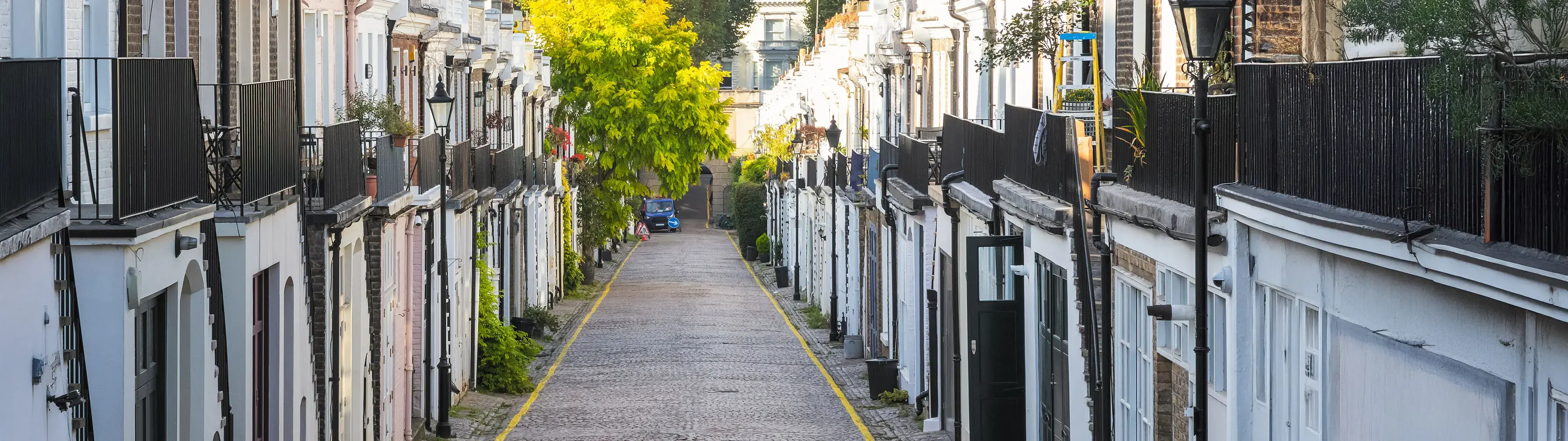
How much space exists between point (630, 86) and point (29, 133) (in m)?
39.0

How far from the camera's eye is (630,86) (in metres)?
46.1

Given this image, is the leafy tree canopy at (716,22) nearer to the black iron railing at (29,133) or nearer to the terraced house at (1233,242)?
the terraced house at (1233,242)

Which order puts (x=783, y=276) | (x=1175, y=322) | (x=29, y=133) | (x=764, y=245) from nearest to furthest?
(x=29, y=133), (x=1175, y=322), (x=783, y=276), (x=764, y=245)

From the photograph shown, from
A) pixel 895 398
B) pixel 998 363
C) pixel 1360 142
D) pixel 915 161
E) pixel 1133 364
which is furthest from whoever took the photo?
pixel 895 398

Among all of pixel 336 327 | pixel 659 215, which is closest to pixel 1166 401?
pixel 336 327

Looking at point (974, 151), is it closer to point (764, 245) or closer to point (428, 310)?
point (428, 310)

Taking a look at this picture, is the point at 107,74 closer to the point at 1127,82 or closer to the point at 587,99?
the point at 1127,82

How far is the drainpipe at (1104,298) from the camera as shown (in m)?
11.5

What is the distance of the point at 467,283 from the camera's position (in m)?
24.6

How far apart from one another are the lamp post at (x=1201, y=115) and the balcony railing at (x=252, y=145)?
638 cm

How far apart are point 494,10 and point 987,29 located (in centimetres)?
1403

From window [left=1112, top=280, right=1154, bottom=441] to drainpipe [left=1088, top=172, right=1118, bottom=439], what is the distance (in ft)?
0.27

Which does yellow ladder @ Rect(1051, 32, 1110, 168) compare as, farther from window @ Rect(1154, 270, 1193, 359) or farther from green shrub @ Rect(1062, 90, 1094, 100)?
window @ Rect(1154, 270, 1193, 359)

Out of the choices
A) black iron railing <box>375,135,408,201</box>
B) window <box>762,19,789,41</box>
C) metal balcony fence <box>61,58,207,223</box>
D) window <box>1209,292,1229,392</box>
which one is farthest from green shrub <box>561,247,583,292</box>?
window <box>762,19,789,41</box>
